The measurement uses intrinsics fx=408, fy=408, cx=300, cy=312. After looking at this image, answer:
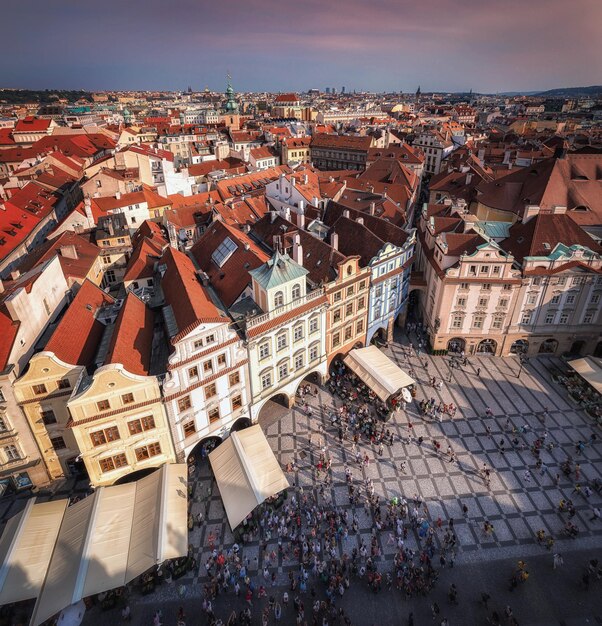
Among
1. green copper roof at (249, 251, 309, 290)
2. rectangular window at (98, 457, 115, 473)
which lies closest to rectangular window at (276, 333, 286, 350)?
green copper roof at (249, 251, 309, 290)

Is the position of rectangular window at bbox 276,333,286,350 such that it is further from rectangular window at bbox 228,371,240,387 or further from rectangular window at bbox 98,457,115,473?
rectangular window at bbox 98,457,115,473

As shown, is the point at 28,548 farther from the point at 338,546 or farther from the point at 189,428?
the point at 338,546

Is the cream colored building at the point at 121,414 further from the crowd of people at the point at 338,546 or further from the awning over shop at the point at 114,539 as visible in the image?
the crowd of people at the point at 338,546

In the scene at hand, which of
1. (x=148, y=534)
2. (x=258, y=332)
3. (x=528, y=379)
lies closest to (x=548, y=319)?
(x=528, y=379)

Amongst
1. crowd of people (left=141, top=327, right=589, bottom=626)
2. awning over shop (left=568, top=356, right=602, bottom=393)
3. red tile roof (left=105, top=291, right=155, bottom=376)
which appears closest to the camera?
crowd of people (left=141, top=327, right=589, bottom=626)

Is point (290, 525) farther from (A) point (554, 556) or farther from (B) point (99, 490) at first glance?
(A) point (554, 556)
